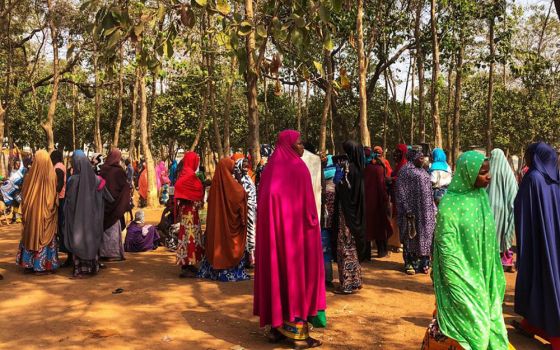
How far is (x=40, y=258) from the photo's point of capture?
278 inches

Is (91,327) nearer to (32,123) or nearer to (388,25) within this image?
(388,25)

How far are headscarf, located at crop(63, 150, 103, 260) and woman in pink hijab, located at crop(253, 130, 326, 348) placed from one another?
11.4 ft

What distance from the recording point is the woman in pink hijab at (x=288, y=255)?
4199mm

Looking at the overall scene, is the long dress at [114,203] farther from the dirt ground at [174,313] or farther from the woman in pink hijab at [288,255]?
the woman in pink hijab at [288,255]

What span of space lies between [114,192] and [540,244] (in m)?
5.75

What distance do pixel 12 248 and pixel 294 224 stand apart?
22.9 ft

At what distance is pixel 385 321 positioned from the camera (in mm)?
5082

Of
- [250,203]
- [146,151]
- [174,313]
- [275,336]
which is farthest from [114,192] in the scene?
[146,151]

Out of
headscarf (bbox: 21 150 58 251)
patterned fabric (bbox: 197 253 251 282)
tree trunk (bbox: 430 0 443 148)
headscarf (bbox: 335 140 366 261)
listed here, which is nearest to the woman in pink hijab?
headscarf (bbox: 335 140 366 261)

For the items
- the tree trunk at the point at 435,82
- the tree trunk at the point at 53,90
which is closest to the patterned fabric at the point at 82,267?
the tree trunk at the point at 435,82

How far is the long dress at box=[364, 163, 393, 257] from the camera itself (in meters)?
7.99

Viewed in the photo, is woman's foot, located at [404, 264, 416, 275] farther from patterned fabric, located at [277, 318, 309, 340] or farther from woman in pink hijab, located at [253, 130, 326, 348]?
patterned fabric, located at [277, 318, 309, 340]

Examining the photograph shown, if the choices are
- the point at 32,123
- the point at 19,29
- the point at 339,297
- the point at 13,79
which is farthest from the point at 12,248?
the point at 32,123

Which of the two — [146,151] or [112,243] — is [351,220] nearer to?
[112,243]
